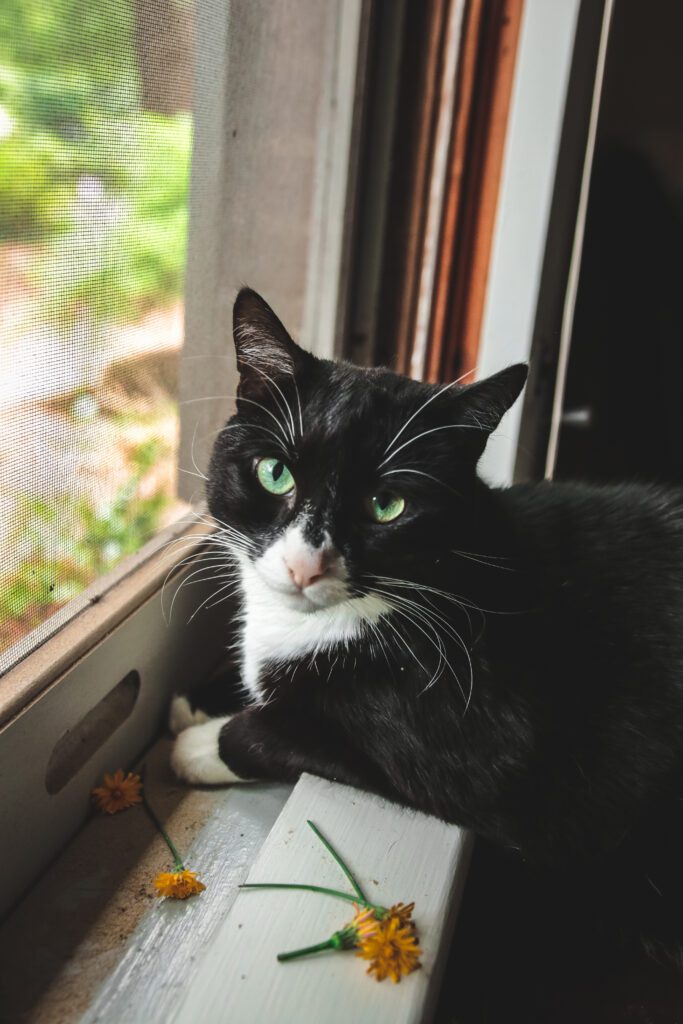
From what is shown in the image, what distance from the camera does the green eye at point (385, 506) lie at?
2.83 feet

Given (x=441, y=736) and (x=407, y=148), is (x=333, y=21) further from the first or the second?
(x=441, y=736)

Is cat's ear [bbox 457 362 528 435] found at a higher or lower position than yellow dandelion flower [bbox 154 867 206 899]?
higher

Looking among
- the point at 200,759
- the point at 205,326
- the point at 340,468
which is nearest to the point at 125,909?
the point at 200,759

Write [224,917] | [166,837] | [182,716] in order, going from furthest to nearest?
[182,716] → [166,837] → [224,917]

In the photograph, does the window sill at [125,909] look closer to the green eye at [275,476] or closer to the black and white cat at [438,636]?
the black and white cat at [438,636]

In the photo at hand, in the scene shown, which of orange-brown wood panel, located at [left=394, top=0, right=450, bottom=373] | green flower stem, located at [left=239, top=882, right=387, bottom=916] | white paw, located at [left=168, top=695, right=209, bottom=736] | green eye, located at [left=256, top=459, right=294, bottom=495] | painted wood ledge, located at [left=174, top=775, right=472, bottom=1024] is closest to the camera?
painted wood ledge, located at [left=174, top=775, right=472, bottom=1024]

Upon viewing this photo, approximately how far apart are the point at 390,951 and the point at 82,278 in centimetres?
70

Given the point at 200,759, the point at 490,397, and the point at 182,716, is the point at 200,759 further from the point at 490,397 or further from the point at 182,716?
the point at 490,397

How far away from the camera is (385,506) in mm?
870

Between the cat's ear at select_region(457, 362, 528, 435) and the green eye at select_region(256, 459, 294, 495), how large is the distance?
0.66 ft

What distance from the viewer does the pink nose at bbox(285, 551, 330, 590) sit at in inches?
32.3

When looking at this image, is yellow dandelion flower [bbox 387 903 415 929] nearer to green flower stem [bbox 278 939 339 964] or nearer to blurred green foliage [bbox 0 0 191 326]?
green flower stem [bbox 278 939 339 964]

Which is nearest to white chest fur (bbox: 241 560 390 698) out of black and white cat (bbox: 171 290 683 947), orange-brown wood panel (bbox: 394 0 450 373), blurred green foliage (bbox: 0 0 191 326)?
black and white cat (bbox: 171 290 683 947)

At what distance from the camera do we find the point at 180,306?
104 cm
